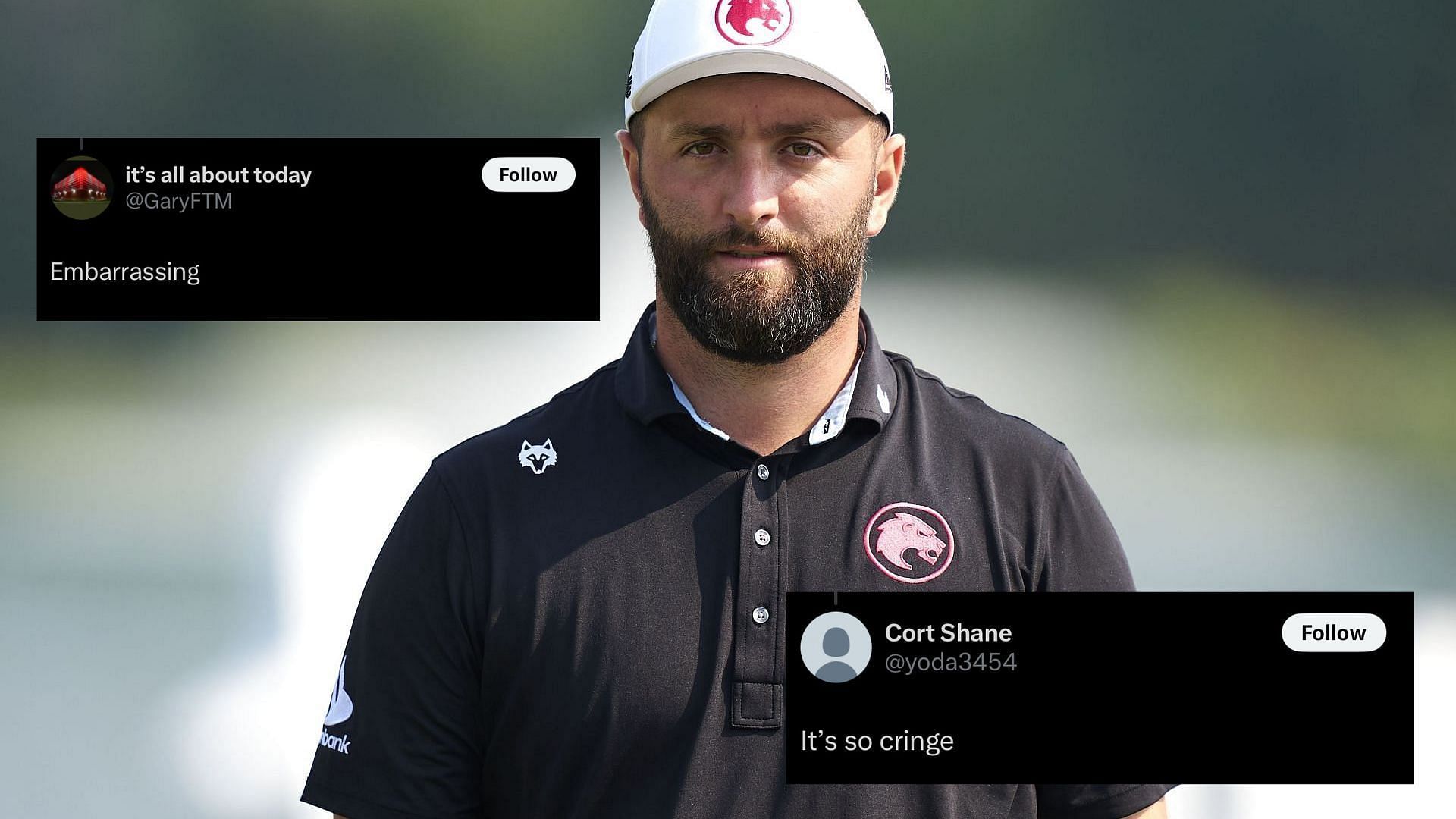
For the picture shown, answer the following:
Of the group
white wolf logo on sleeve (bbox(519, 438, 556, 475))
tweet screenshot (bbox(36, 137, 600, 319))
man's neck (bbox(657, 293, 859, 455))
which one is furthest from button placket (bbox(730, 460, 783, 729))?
tweet screenshot (bbox(36, 137, 600, 319))

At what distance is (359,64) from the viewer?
2.67m

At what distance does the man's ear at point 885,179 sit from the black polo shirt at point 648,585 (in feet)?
0.60

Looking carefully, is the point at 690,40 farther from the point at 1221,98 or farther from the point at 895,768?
the point at 1221,98

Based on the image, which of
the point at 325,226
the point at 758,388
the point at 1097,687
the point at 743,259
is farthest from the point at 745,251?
the point at 325,226

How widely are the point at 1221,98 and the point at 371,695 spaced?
1942mm

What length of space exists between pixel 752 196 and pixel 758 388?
234mm

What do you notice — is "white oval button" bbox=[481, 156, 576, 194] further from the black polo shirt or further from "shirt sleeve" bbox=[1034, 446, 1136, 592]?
"shirt sleeve" bbox=[1034, 446, 1136, 592]

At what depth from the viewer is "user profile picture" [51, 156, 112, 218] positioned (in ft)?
8.21

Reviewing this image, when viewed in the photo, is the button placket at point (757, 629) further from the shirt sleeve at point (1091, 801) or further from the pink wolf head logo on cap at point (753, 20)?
the pink wolf head logo on cap at point (753, 20)

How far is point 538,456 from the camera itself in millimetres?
1715

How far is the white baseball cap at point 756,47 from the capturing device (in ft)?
5.49

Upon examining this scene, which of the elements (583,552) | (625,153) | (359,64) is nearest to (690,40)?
(625,153)

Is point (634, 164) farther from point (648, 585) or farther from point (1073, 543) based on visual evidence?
point (1073, 543)

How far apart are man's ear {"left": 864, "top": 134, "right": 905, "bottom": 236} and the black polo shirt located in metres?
0.18
